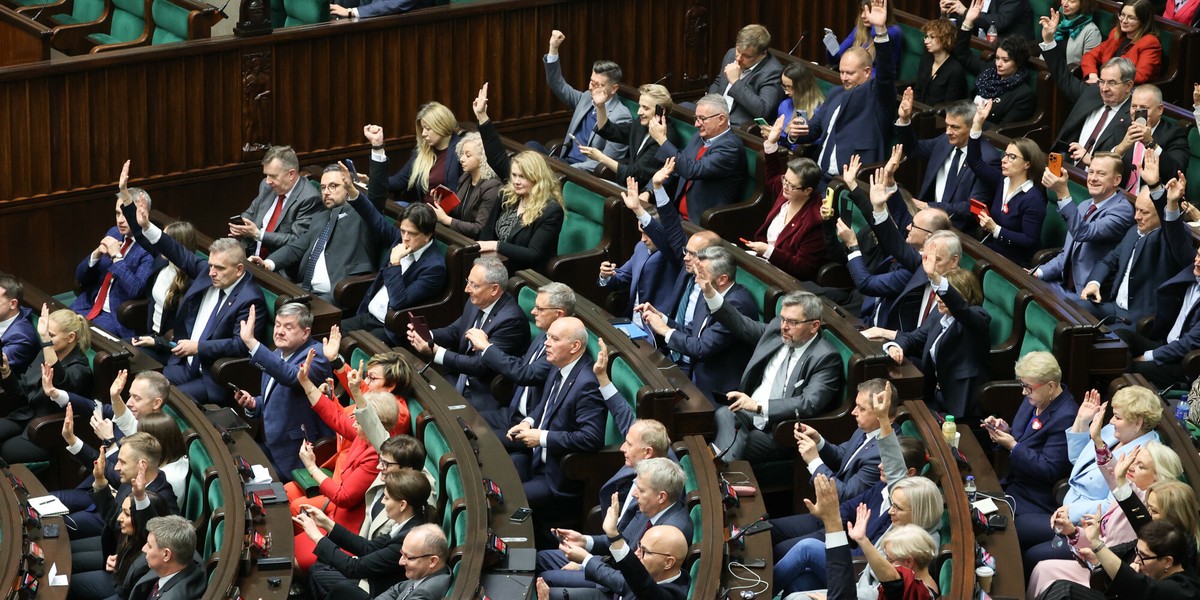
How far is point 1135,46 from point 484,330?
3.41m

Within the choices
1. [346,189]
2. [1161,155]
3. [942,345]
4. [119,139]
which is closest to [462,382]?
[346,189]

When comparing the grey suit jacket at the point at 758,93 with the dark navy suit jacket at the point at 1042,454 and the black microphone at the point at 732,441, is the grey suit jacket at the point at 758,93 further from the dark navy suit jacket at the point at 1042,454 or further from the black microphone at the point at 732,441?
the dark navy suit jacket at the point at 1042,454

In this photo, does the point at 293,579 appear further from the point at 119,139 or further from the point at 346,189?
the point at 119,139

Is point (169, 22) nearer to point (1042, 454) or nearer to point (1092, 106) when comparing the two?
point (1092, 106)

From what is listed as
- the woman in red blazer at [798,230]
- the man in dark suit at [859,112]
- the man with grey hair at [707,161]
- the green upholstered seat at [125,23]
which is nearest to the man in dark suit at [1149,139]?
the man in dark suit at [859,112]

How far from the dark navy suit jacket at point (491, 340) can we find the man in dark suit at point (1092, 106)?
2.44 m

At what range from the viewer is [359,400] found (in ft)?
17.3

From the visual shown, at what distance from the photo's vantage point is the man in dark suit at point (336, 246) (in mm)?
6844

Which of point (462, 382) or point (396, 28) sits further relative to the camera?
point (396, 28)

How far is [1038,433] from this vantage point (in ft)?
17.0

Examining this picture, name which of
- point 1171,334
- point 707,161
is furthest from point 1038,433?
point 707,161

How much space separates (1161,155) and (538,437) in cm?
292

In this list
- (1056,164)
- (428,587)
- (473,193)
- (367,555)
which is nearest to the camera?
(428,587)

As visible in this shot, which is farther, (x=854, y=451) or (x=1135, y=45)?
(x=1135, y=45)
